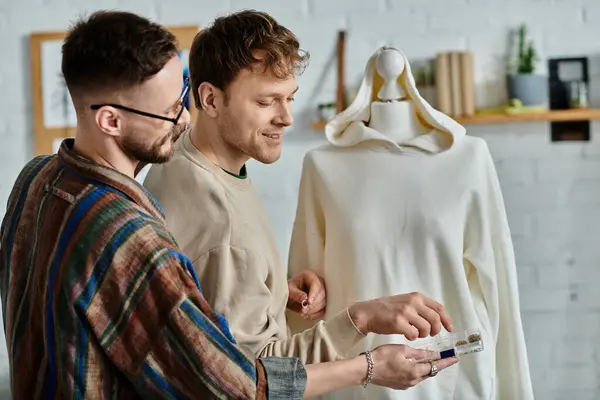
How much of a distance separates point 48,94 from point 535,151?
2100 millimetres

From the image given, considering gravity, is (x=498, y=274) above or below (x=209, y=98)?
below

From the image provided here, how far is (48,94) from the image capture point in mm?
3926

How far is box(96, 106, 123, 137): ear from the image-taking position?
1453 mm

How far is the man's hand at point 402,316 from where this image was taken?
5.58ft

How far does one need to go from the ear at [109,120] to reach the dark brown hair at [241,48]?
0.33 meters

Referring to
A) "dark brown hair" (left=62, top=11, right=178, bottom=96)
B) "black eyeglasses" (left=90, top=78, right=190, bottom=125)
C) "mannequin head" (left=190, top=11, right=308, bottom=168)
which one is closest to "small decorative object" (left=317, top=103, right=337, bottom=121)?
"mannequin head" (left=190, top=11, right=308, bottom=168)

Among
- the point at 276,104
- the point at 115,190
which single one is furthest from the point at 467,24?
the point at 115,190

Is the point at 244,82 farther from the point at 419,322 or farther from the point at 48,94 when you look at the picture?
the point at 48,94

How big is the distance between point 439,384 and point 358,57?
1.93 meters

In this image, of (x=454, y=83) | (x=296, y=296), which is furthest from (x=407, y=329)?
(x=454, y=83)

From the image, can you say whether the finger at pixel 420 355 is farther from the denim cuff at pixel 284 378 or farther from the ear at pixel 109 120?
the ear at pixel 109 120

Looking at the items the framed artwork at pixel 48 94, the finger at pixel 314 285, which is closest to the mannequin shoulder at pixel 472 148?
the finger at pixel 314 285

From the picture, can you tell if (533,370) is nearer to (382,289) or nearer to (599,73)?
(599,73)

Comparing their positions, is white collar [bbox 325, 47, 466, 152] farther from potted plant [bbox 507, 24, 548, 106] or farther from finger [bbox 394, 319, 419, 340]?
potted plant [bbox 507, 24, 548, 106]
